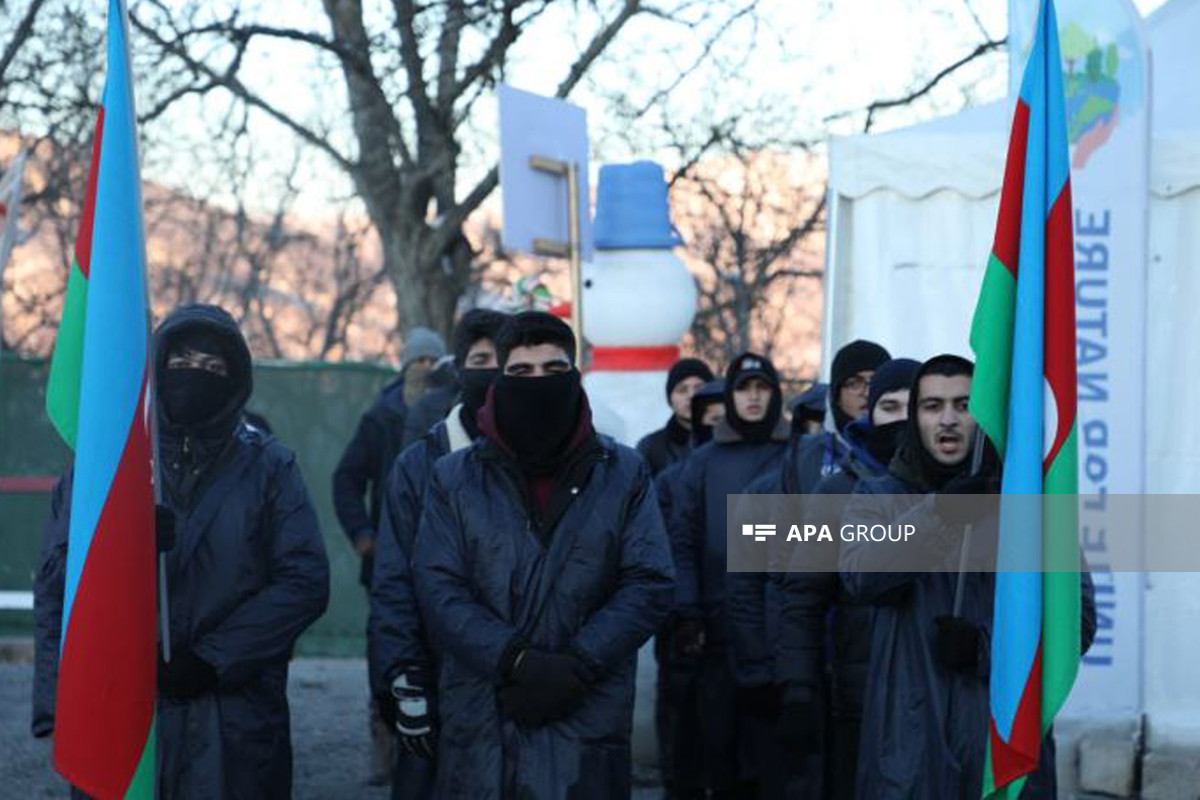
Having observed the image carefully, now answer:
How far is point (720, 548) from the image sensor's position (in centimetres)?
812

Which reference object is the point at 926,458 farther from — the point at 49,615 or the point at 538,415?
the point at 49,615

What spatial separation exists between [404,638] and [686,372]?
385 centimetres

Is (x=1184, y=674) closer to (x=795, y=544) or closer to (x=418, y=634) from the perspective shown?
(x=795, y=544)

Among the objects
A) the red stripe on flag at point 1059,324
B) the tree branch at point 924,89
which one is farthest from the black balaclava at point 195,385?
the tree branch at point 924,89

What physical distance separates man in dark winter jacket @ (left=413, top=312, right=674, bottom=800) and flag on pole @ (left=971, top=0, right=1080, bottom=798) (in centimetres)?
90

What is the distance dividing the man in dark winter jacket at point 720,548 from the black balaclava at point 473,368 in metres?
1.24

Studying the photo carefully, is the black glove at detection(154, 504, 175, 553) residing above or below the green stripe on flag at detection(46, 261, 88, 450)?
below

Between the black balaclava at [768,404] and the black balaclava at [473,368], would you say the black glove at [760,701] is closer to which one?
the black balaclava at [768,404]

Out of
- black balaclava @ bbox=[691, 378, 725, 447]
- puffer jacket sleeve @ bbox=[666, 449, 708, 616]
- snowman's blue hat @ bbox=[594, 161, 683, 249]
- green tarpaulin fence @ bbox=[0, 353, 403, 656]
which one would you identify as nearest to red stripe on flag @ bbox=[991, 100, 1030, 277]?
puffer jacket sleeve @ bbox=[666, 449, 708, 616]

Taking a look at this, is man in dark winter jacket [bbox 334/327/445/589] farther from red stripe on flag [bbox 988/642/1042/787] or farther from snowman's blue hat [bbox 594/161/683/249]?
red stripe on flag [bbox 988/642/1042/787]

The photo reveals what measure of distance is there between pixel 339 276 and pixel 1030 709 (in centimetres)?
3549

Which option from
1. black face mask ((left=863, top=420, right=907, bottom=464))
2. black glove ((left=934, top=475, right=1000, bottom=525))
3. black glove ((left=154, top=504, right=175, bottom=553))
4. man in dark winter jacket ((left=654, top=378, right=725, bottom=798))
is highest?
black face mask ((left=863, top=420, right=907, bottom=464))

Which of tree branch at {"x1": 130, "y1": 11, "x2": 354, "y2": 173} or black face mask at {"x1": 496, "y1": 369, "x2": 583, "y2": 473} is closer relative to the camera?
black face mask at {"x1": 496, "y1": 369, "x2": 583, "y2": 473}

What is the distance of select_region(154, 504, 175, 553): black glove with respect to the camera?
5242 mm
